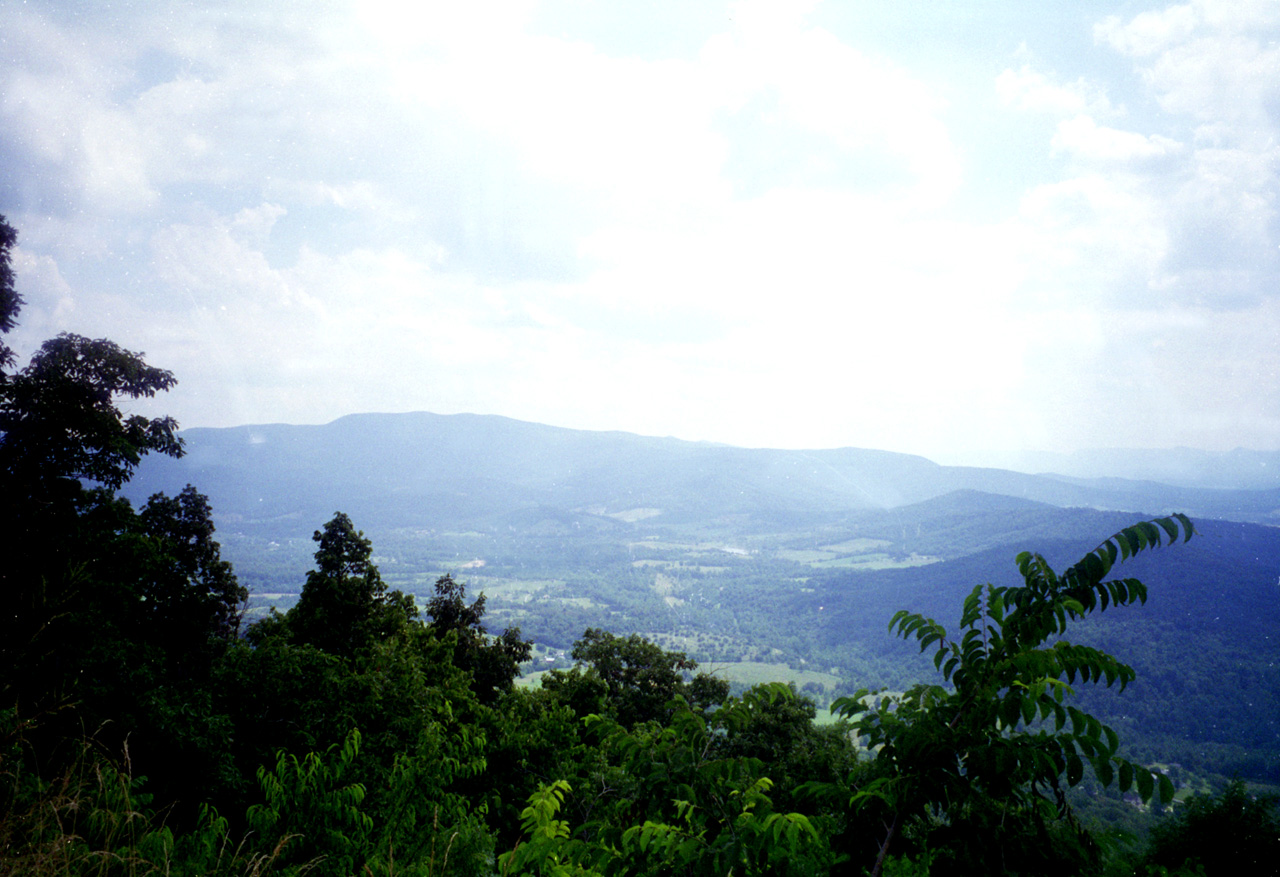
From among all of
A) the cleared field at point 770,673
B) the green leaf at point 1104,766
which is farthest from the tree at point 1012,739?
the cleared field at point 770,673

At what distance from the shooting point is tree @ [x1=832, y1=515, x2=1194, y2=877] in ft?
7.38

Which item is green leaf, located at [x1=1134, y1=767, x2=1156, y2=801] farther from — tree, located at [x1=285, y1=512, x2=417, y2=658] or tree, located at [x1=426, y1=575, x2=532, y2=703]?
tree, located at [x1=426, y1=575, x2=532, y2=703]

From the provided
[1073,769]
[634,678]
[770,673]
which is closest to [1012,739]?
[1073,769]

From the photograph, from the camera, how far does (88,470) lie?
9.99m

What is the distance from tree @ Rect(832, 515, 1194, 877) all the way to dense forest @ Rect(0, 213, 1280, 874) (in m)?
0.01

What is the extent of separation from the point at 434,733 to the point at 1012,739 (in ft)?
26.0

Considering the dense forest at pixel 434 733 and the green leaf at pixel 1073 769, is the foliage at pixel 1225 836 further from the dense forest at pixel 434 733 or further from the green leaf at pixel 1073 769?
the green leaf at pixel 1073 769

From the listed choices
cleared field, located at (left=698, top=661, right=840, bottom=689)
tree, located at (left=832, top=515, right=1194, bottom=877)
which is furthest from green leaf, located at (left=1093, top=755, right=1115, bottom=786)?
cleared field, located at (left=698, top=661, right=840, bottom=689)

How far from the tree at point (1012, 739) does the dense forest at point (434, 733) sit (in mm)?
15

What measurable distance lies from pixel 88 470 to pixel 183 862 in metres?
9.25

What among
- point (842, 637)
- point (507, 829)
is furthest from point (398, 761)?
point (842, 637)

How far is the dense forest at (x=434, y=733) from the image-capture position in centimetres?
251

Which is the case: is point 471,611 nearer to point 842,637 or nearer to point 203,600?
point 203,600

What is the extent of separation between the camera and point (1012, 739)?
2434 mm
